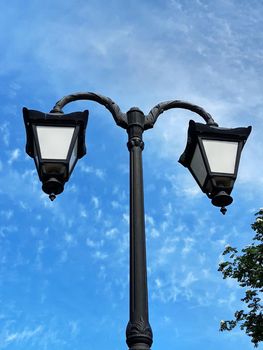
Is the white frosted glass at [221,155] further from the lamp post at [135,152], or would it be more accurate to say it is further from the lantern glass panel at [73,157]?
the lantern glass panel at [73,157]

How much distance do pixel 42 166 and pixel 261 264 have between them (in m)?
15.3

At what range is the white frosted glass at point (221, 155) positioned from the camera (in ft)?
16.5

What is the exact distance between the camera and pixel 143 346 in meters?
3.84

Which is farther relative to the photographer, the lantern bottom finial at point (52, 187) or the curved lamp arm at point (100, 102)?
the curved lamp arm at point (100, 102)

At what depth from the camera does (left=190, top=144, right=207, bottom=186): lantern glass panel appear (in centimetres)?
513

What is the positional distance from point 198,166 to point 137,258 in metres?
1.39

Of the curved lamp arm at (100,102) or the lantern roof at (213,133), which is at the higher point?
the curved lamp arm at (100,102)

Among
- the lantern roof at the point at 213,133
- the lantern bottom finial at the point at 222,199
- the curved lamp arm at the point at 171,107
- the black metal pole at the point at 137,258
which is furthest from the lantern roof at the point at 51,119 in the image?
the lantern bottom finial at the point at 222,199

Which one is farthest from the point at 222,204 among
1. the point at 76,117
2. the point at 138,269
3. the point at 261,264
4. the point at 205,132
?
the point at 261,264

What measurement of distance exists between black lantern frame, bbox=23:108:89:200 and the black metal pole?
502mm

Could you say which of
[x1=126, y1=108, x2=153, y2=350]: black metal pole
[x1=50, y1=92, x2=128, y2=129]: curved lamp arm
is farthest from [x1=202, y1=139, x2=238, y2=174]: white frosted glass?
[x1=50, y1=92, x2=128, y2=129]: curved lamp arm

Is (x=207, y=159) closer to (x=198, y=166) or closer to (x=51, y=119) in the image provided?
(x=198, y=166)

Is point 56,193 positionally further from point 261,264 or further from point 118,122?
point 261,264

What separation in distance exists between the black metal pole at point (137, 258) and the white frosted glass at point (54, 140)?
606mm
